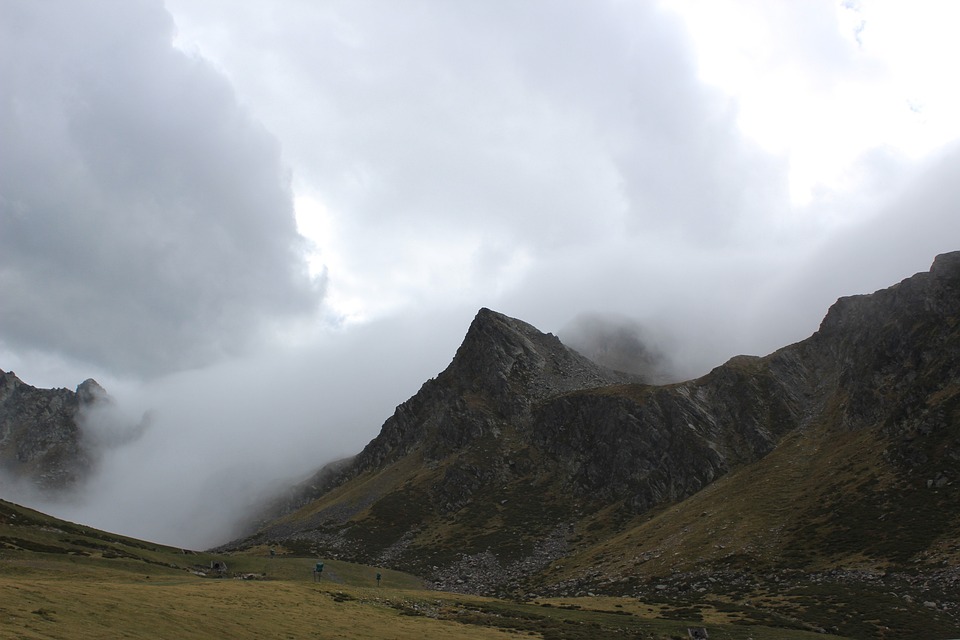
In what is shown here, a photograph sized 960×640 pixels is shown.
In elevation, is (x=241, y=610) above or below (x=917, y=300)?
below

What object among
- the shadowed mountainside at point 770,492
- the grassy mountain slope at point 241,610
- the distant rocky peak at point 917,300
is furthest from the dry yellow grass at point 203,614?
the distant rocky peak at point 917,300

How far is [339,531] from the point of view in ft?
652

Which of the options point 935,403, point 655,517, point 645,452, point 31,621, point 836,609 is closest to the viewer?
point 31,621

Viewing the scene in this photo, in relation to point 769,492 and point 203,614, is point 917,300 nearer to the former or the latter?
point 769,492

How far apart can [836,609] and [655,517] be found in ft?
303

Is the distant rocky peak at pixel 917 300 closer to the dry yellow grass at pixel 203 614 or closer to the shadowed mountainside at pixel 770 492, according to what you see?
the shadowed mountainside at pixel 770 492

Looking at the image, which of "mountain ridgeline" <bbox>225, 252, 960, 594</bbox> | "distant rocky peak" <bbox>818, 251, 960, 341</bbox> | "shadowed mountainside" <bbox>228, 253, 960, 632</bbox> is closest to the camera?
"shadowed mountainside" <bbox>228, 253, 960, 632</bbox>

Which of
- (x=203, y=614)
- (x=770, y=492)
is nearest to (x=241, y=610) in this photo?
(x=203, y=614)

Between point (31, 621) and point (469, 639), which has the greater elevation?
point (31, 621)

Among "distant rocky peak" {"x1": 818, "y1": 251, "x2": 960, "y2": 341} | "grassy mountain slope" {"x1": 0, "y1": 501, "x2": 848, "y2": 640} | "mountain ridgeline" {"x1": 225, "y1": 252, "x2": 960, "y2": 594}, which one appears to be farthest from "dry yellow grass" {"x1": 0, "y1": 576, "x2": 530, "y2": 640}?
"distant rocky peak" {"x1": 818, "y1": 251, "x2": 960, "y2": 341}

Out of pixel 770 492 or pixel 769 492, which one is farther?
pixel 769 492

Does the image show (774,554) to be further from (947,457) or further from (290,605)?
(290,605)

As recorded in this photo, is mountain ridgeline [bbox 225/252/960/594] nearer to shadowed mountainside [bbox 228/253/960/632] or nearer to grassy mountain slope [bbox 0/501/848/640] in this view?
shadowed mountainside [bbox 228/253/960/632]

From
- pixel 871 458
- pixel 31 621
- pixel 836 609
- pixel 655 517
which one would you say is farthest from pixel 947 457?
pixel 31 621
